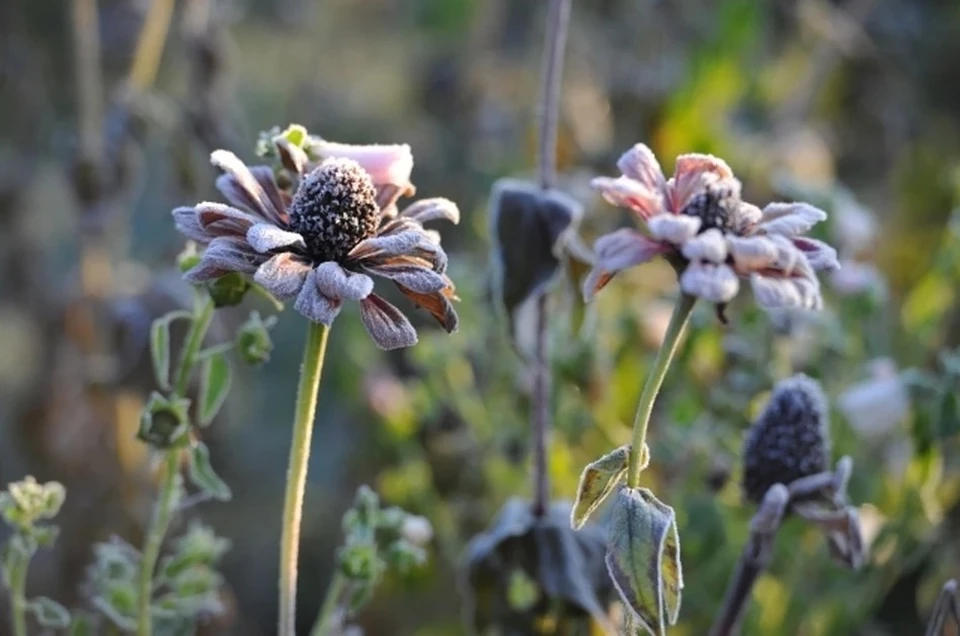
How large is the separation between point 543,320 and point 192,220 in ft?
0.75

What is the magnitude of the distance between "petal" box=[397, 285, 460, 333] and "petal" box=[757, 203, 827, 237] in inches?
4.0

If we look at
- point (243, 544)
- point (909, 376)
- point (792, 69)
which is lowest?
point (243, 544)

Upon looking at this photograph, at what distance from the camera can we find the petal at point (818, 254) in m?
0.39

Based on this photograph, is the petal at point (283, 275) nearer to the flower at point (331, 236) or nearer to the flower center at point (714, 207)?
the flower at point (331, 236)

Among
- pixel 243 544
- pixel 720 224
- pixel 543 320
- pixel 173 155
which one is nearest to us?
pixel 720 224

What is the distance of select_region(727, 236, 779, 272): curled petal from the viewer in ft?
1.18

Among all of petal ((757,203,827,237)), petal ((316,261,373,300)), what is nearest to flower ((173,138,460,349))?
petal ((316,261,373,300))

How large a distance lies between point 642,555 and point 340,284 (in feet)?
0.40

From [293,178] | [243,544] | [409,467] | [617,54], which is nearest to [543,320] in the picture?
[293,178]

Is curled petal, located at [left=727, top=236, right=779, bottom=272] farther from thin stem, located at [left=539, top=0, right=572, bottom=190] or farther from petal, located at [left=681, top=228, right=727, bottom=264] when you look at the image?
thin stem, located at [left=539, top=0, right=572, bottom=190]

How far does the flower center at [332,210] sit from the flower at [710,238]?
8 cm

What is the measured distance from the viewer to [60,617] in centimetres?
48

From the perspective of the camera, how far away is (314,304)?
361mm

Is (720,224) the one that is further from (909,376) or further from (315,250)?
(909,376)
